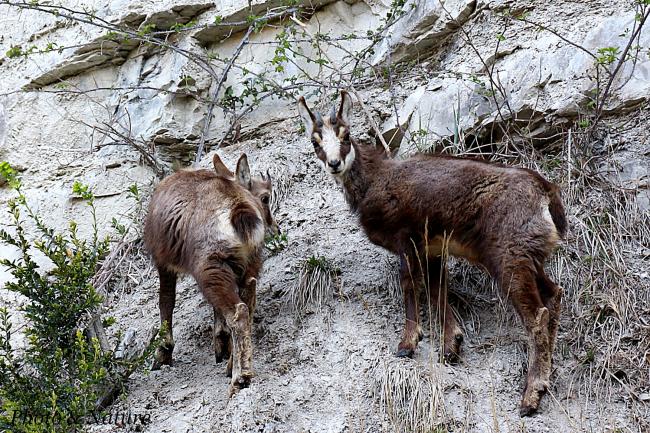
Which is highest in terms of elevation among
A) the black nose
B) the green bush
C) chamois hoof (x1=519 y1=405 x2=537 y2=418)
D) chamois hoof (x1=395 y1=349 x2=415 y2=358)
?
the black nose

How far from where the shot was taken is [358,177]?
21.9 ft

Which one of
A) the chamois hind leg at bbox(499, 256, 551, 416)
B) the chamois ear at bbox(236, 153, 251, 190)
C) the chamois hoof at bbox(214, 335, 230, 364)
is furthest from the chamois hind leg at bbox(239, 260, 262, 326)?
the chamois hind leg at bbox(499, 256, 551, 416)

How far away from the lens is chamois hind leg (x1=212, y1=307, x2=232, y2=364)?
6.35 meters

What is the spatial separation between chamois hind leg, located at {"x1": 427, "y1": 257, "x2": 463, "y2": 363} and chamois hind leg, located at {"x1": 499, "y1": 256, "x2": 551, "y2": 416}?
1.70 ft

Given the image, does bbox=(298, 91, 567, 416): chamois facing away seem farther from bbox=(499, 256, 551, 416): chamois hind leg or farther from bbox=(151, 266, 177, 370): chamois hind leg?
bbox=(151, 266, 177, 370): chamois hind leg

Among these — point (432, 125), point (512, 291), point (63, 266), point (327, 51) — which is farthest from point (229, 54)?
point (512, 291)

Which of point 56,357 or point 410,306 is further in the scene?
point 410,306

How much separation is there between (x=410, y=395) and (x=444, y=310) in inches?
31.8

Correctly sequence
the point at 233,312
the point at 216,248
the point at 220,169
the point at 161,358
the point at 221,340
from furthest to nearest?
the point at 220,169
the point at 161,358
the point at 221,340
the point at 216,248
the point at 233,312

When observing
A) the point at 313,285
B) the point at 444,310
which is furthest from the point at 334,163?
the point at 444,310

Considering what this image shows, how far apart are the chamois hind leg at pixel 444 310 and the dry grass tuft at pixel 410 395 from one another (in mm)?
262

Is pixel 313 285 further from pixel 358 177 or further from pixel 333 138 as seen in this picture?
pixel 333 138

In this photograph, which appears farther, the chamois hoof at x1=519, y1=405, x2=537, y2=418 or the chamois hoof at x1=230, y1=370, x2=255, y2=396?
the chamois hoof at x1=230, y1=370, x2=255, y2=396

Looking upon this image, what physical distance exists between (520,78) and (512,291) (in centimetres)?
324
